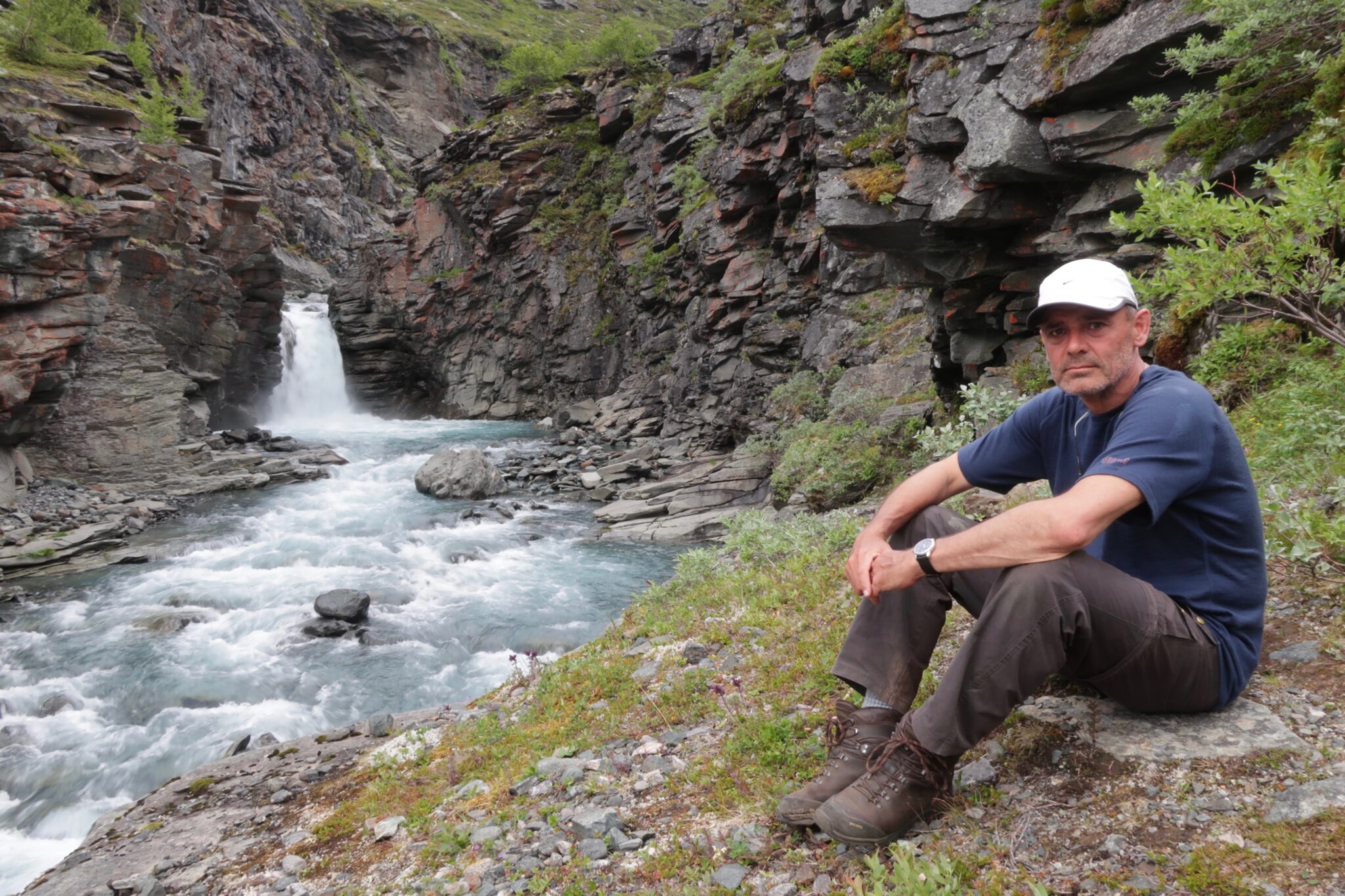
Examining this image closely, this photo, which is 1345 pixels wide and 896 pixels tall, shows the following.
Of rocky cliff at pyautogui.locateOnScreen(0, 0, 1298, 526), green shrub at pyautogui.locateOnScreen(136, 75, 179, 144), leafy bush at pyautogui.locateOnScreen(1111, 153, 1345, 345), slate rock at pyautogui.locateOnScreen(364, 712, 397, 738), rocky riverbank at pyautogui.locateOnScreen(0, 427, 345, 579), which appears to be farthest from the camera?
green shrub at pyautogui.locateOnScreen(136, 75, 179, 144)

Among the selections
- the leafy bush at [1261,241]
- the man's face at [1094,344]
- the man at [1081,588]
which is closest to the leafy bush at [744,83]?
the leafy bush at [1261,241]

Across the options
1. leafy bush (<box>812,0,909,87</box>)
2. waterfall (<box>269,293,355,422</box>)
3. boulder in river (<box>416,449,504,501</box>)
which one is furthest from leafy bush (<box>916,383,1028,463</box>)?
waterfall (<box>269,293,355,422</box>)

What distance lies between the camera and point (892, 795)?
2.86 m

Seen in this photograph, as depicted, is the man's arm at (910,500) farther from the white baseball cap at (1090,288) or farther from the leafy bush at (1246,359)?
the leafy bush at (1246,359)

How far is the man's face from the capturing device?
2.96 metres

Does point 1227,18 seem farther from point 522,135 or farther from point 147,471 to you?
point 522,135

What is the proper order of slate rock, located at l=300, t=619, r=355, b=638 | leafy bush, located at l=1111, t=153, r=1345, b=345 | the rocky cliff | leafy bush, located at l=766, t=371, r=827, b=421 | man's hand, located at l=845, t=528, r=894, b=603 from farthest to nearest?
1. leafy bush, located at l=766, t=371, r=827, b=421
2. slate rock, located at l=300, t=619, r=355, b=638
3. the rocky cliff
4. leafy bush, located at l=1111, t=153, r=1345, b=345
5. man's hand, located at l=845, t=528, r=894, b=603

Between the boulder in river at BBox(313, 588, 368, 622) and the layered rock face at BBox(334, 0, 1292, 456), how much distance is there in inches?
452

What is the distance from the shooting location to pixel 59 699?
1070 cm

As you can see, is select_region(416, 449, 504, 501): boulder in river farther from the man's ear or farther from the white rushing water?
the man's ear

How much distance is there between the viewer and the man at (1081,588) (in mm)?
2623

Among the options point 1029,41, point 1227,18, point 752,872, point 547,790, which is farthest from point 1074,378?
point 1029,41

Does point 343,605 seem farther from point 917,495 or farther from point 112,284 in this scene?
point 112,284

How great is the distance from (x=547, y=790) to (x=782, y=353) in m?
21.5
